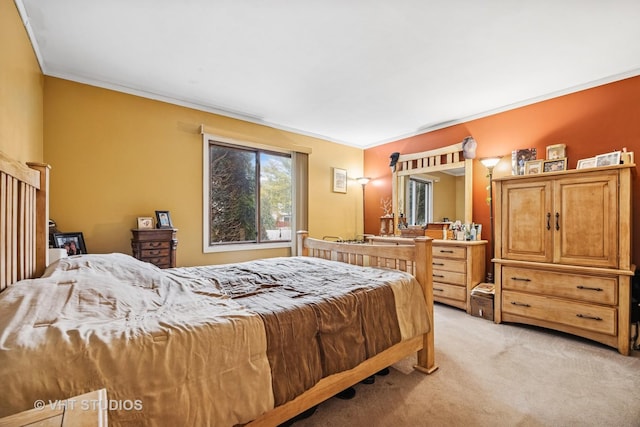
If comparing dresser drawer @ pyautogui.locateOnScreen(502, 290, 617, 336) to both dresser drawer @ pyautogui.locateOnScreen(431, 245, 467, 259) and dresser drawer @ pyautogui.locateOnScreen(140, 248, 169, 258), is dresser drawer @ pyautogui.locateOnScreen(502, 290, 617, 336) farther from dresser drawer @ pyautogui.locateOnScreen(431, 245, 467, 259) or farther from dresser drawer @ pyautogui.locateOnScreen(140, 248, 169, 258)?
dresser drawer @ pyautogui.locateOnScreen(140, 248, 169, 258)

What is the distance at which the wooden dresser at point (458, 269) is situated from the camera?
3.48 m

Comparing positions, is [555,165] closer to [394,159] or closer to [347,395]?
[394,159]

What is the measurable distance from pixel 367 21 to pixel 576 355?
124 inches

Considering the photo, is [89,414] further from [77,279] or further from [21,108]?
[21,108]

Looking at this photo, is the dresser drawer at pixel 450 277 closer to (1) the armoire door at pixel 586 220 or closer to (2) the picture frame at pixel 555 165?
(1) the armoire door at pixel 586 220

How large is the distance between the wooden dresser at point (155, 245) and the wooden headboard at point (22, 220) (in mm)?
1187

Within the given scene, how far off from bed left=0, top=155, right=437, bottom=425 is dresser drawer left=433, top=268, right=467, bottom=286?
65.4 inches

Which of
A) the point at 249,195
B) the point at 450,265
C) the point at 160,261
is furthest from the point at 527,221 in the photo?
the point at 160,261

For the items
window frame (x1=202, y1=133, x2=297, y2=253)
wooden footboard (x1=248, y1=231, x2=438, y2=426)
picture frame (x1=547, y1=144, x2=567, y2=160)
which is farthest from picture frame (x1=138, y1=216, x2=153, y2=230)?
picture frame (x1=547, y1=144, x2=567, y2=160)

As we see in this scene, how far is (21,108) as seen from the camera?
2107mm

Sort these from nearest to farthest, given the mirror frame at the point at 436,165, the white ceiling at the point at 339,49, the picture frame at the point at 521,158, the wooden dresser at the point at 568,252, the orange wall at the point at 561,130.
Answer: the white ceiling at the point at 339,49, the wooden dresser at the point at 568,252, the orange wall at the point at 561,130, the picture frame at the point at 521,158, the mirror frame at the point at 436,165

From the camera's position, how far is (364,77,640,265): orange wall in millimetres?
2826

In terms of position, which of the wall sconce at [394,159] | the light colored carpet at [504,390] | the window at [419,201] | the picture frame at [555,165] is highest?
the wall sconce at [394,159]

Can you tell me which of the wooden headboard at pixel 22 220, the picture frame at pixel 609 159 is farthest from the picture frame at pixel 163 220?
the picture frame at pixel 609 159
